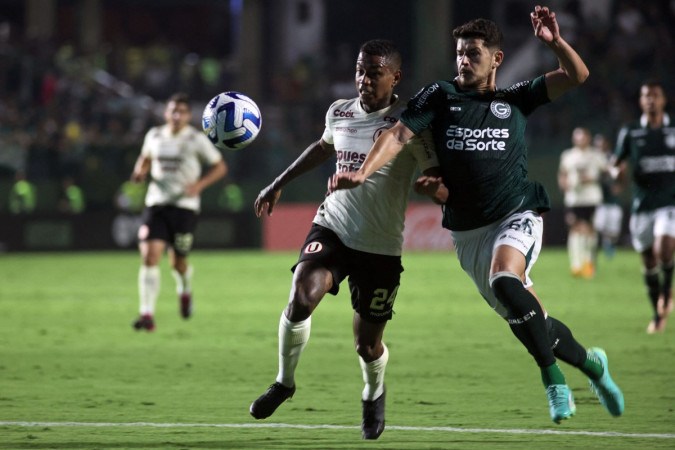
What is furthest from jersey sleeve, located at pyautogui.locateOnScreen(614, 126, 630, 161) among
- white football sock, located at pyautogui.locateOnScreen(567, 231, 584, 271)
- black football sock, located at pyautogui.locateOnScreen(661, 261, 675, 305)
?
white football sock, located at pyautogui.locateOnScreen(567, 231, 584, 271)

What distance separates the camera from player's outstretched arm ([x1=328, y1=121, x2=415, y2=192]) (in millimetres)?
6535

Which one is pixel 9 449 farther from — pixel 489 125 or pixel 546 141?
pixel 546 141

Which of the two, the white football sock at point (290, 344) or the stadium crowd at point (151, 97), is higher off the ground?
the stadium crowd at point (151, 97)

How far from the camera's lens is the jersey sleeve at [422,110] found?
6.93m

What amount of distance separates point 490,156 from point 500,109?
0.29 meters

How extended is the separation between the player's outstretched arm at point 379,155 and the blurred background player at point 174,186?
706 cm

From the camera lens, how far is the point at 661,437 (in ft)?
Answer: 22.4

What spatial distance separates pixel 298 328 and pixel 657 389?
3241mm

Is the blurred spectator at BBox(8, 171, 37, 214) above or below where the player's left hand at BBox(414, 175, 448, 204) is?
below

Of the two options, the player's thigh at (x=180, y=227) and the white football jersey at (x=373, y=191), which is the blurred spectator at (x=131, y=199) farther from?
the white football jersey at (x=373, y=191)

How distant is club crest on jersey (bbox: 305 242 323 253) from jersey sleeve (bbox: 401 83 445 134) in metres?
0.91

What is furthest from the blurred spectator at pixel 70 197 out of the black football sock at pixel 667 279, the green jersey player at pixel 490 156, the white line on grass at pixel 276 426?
the green jersey player at pixel 490 156

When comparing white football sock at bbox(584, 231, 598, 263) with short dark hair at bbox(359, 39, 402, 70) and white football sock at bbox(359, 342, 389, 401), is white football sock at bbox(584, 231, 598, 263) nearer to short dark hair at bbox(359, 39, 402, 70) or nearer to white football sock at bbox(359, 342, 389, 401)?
white football sock at bbox(359, 342, 389, 401)

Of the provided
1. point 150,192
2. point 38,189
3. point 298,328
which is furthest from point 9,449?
point 38,189
